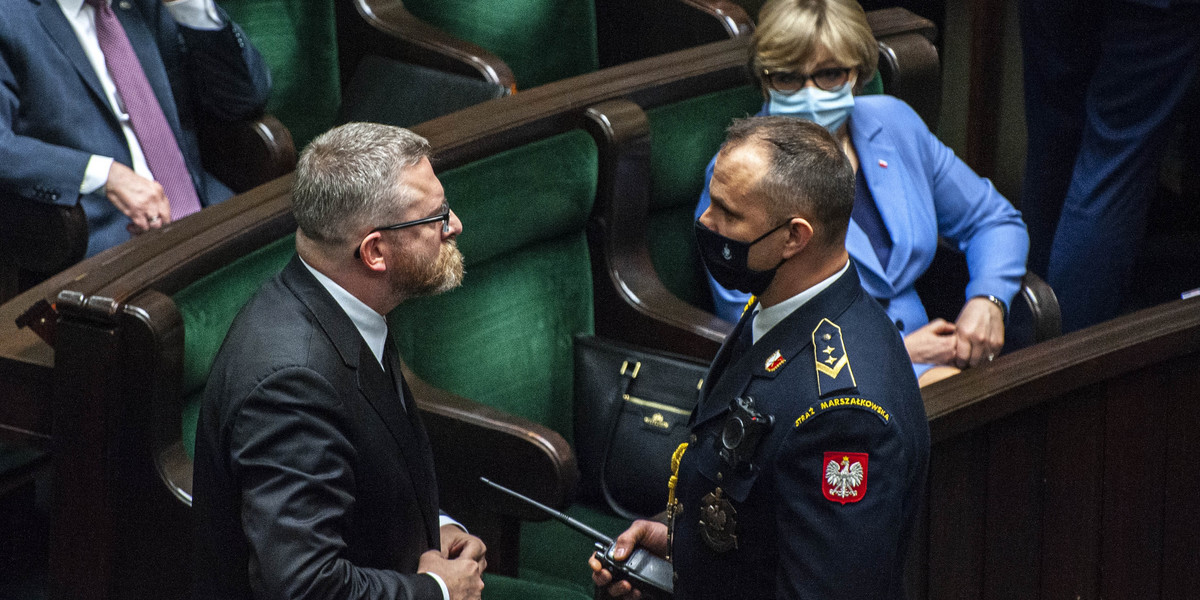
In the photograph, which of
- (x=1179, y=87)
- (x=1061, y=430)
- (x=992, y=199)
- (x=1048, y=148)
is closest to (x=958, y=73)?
(x=1048, y=148)

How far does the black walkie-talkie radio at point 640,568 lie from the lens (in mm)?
1672

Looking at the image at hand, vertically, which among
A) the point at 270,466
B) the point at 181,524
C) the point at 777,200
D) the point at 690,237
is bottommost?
the point at 690,237

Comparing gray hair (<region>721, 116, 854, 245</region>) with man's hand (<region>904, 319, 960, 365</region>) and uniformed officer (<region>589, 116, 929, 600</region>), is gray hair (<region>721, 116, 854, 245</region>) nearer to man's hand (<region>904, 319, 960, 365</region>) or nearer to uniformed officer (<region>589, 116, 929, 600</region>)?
uniformed officer (<region>589, 116, 929, 600</region>)

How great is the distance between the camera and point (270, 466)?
54.9 inches

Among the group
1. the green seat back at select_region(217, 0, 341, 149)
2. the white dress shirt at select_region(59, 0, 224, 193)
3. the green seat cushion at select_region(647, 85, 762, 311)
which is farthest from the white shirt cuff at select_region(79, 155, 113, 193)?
the green seat cushion at select_region(647, 85, 762, 311)

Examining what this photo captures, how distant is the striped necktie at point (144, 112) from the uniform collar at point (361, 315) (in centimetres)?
98

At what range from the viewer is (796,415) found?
4.76 ft

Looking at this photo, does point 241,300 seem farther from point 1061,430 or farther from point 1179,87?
point 1179,87

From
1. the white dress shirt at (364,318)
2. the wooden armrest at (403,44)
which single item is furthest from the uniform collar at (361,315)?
the wooden armrest at (403,44)

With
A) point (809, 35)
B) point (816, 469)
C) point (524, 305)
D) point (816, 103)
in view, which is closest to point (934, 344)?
point (816, 103)

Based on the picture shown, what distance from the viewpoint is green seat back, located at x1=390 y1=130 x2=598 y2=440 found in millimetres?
2221

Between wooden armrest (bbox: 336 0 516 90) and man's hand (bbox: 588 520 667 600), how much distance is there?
4.45ft

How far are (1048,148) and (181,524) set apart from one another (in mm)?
2208

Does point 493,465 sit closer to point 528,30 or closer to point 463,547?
point 463,547
